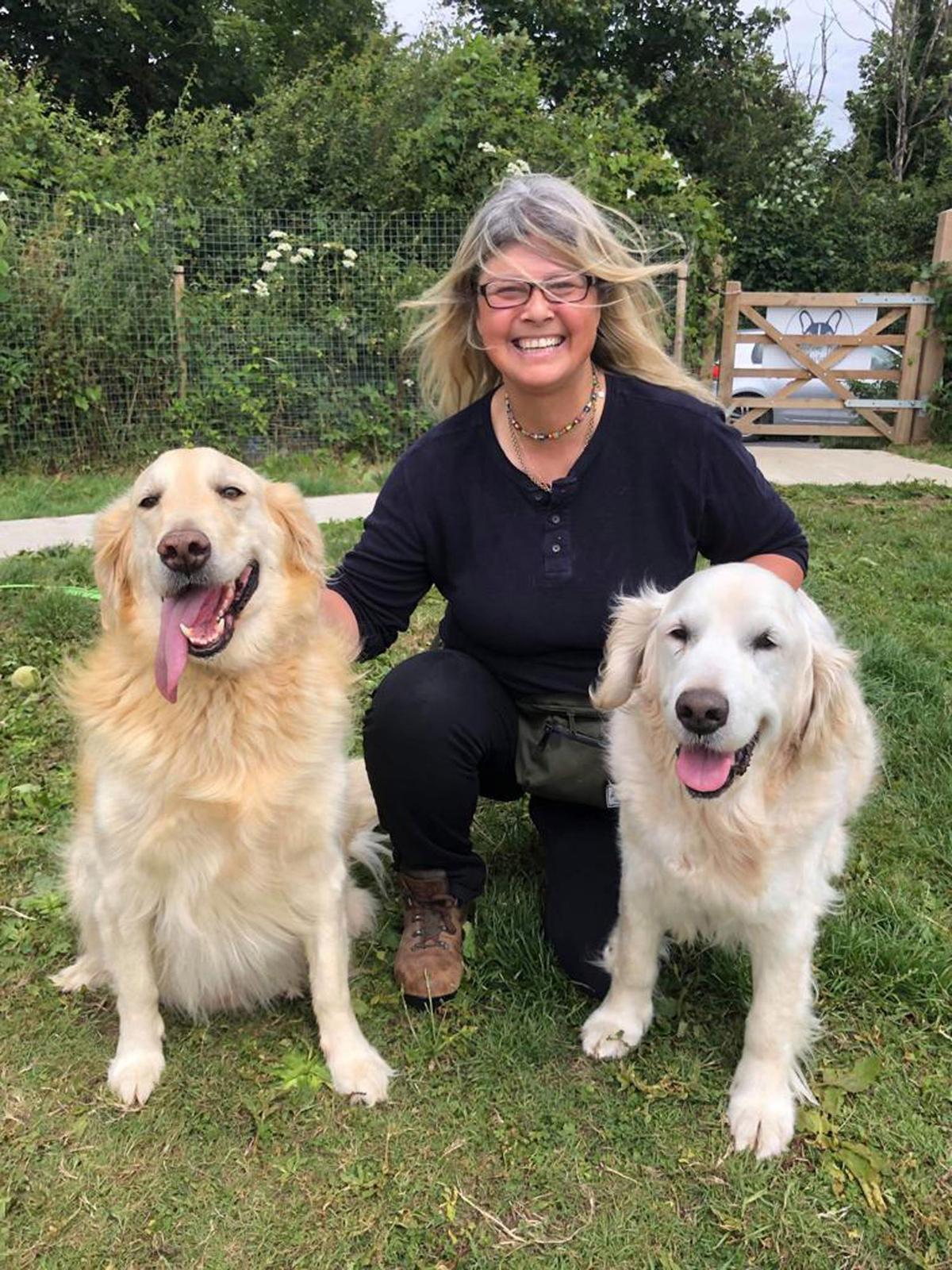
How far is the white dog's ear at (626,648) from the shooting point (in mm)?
1840

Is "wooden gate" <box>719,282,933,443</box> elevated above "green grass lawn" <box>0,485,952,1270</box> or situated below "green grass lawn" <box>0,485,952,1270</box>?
above

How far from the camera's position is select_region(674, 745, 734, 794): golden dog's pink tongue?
1.64 meters

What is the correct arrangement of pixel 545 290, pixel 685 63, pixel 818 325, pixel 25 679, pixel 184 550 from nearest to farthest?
pixel 184 550, pixel 545 290, pixel 25 679, pixel 818 325, pixel 685 63

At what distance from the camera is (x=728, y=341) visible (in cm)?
938

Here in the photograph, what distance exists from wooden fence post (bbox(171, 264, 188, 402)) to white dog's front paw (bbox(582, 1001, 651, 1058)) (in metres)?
6.24

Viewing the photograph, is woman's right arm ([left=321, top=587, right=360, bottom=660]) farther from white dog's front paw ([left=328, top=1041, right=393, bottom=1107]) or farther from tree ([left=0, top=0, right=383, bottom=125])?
tree ([left=0, top=0, right=383, bottom=125])

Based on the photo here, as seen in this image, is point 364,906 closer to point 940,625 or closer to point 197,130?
point 940,625

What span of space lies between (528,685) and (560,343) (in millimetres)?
833

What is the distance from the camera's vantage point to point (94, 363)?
22.0 ft

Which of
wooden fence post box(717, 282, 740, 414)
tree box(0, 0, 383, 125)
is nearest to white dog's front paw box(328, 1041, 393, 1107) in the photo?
wooden fence post box(717, 282, 740, 414)

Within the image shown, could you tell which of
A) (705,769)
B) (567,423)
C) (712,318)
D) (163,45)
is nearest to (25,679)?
(567,423)

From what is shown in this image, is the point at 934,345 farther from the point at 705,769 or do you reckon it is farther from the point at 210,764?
the point at 210,764

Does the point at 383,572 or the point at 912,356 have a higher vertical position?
the point at 912,356

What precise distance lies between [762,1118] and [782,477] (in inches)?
254
